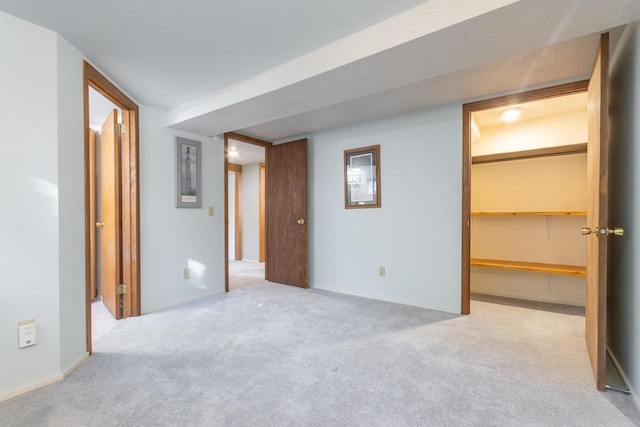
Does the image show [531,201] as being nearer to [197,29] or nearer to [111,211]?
[197,29]

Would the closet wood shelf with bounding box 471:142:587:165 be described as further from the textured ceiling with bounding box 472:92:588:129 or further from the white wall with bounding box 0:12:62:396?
the white wall with bounding box 0:12:62:396

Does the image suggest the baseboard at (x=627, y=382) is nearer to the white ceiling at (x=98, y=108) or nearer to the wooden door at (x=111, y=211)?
the wooden door at (x=111, y=211)

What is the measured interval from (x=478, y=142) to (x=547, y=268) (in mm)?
1648

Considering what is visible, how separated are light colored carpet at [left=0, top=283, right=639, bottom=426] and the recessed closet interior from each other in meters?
0.63

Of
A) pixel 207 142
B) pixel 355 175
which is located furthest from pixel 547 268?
pixel 207 142

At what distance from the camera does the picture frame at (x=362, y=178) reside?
137 inches

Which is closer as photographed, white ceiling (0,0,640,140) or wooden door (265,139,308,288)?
white ceiling (0,0,640,140)

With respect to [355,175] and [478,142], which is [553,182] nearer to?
[478,142]

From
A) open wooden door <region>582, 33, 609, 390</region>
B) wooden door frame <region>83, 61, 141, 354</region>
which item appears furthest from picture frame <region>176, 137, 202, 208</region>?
open wooden door <region>582, 33, 609, 390</region>

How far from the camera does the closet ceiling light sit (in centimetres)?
310

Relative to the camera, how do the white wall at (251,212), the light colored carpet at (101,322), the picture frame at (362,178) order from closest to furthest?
1. the light colored carpet at (101,322)
2. the picture frame at (362,178)
3. the white wall at (251,212)

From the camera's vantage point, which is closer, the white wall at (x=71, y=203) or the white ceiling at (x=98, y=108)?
the white wall at (x=71, y=203)

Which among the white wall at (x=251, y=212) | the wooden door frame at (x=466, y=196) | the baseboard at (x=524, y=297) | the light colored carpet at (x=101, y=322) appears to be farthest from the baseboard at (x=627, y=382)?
the white wall at (x=251, y=212)

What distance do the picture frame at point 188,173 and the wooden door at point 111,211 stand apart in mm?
558
